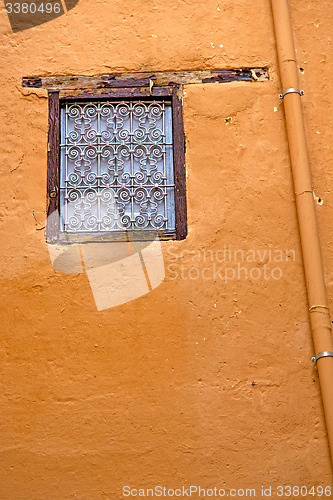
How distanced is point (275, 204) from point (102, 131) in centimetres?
133

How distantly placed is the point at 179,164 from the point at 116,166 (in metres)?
0.45

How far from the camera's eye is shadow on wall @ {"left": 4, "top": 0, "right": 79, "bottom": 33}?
4.43m

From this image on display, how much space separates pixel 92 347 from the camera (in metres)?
3.81

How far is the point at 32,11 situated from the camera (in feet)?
14.6

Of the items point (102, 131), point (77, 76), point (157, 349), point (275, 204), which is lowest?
point (157, 349)

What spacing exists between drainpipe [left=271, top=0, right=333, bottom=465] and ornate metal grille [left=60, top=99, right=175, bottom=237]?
2.79 ft

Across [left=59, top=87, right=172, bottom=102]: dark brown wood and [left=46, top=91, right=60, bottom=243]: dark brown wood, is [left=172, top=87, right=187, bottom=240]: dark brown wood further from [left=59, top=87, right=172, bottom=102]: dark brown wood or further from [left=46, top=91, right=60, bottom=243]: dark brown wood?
[left=46, top=91, right=60, bottom=243]: dark brown wood

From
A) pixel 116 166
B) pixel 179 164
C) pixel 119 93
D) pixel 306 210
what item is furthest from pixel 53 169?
pixel 306 210

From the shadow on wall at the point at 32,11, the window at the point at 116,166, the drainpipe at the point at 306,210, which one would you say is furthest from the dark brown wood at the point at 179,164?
the shadow on wall at the point at 32,11

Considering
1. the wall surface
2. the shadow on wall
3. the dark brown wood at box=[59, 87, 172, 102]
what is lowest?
the wall surface

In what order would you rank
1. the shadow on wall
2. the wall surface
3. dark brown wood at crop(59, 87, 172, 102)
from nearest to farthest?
the wall surface, dark brown wood at crop(59, 87, 172, 102), the shadow on wall

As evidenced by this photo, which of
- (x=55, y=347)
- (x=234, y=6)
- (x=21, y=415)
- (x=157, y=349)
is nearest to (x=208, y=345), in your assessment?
(x=157, y=349)

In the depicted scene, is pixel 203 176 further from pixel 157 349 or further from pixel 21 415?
pixel 21 415

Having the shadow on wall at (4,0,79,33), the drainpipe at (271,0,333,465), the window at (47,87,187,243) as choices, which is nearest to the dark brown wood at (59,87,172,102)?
the window at (47,87,187,243)
